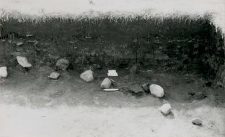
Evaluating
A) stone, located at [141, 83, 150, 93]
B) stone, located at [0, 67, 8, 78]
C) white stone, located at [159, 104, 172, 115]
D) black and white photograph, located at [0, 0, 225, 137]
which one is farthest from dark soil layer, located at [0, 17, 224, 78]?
white stone, located at [159, 104, 172, 115]

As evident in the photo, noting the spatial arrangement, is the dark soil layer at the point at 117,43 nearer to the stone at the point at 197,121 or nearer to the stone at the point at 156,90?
the stone at the point at 156,90

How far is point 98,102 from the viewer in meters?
4.87

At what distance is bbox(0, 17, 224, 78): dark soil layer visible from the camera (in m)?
5.29

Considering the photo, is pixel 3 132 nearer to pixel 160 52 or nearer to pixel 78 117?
pixel 78 117

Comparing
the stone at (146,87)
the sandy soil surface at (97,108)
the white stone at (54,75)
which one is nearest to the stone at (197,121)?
the sandy soil surface at (97,108)

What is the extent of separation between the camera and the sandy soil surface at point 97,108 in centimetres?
441

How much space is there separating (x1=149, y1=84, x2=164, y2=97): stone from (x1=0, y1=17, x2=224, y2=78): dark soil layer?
0.50 m

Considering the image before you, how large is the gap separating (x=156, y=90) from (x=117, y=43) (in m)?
0.90

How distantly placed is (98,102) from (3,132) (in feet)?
4.02

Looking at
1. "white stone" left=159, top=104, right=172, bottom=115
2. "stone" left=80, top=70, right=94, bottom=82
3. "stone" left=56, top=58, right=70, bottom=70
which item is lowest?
"white stone" left=159, top=104, right=172, bottom=115

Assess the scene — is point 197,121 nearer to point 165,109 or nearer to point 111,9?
point 165,109

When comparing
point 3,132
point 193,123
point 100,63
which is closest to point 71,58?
point 100,63

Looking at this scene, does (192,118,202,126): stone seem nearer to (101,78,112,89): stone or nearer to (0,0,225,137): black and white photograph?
(0,0,225,137): black and white photograph

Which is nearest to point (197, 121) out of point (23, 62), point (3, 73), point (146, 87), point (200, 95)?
point (200, 95)
